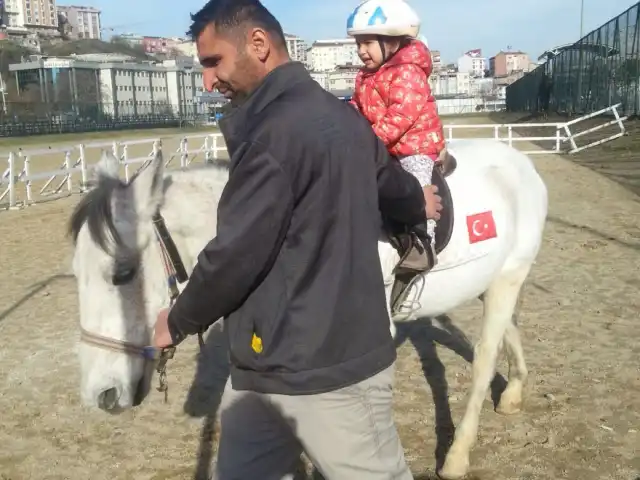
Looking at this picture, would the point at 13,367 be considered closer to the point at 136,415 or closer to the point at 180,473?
the point at 136,415

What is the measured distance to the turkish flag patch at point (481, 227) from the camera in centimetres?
341

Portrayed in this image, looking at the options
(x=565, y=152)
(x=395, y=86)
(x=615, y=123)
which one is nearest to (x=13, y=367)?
(x=395, y=86)

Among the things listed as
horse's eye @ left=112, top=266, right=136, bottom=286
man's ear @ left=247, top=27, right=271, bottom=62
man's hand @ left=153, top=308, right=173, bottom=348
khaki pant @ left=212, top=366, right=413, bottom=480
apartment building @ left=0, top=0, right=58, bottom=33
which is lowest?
khaki pant @ left=212, top=366, right=413, bottom=480

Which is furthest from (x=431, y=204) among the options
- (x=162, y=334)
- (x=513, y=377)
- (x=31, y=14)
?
(x=31, y=14)

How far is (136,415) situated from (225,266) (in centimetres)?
310

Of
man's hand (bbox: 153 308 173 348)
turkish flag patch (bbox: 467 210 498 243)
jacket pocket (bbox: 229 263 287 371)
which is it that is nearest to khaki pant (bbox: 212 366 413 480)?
jacket pocket (bbox: 229 263 287 371)

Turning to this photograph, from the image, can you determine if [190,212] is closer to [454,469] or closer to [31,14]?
[454,469]

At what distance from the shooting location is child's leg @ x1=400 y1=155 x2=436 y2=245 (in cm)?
A: 309

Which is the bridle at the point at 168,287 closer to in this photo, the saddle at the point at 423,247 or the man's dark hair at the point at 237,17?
the man's dark hair at the point at 237,17

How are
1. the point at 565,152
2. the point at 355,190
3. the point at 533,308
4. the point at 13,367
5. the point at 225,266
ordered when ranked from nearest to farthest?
the point at 225,266
the point at 355,190
the point at 13,367
the point at 533,308
the point at 565,152

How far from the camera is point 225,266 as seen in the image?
168 centimetres

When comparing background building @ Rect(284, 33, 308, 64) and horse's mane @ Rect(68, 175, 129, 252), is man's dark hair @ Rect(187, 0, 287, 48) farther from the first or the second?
horse's mane @ Rect(68, 175, 129, 252)

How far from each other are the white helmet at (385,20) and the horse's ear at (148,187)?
146 centimetres

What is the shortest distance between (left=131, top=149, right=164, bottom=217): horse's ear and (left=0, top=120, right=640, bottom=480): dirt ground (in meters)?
0.46
